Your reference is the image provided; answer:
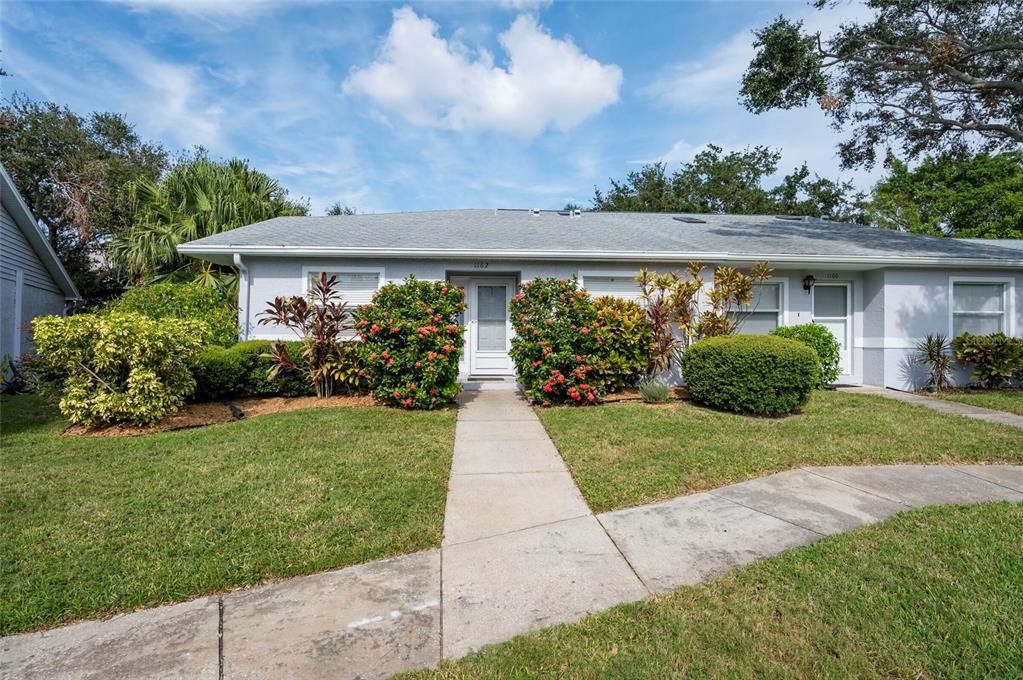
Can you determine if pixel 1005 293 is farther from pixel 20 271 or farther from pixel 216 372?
pixel 20 271

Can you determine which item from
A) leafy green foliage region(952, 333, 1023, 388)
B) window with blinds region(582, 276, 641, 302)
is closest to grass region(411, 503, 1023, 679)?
window with blinds region(582, 276, 641, 302)

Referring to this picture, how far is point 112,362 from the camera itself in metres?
6.36

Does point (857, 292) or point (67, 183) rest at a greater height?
point (67, 183)

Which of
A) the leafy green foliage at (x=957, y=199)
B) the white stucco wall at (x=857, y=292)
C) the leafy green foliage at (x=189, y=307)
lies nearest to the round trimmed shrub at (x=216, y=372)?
the leafy green foliage at (x=189, y=307)

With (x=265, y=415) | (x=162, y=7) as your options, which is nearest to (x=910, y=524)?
(x=265, y=415)

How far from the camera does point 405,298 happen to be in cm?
761

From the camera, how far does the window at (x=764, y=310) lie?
10281 mm

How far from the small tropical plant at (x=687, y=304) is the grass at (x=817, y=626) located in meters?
5.86

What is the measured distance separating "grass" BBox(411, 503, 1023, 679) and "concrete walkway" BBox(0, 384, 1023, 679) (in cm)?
19

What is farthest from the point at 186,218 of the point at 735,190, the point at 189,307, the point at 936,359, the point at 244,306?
the point at 735,190

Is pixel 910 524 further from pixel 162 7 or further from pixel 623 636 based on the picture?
pixel 162 7

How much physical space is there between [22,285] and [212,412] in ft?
28.0

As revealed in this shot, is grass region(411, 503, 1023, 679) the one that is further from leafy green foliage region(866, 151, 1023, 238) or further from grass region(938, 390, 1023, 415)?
leafy green foliage region(866, 151, 1023, 238)

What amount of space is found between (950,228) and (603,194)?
17934mm
